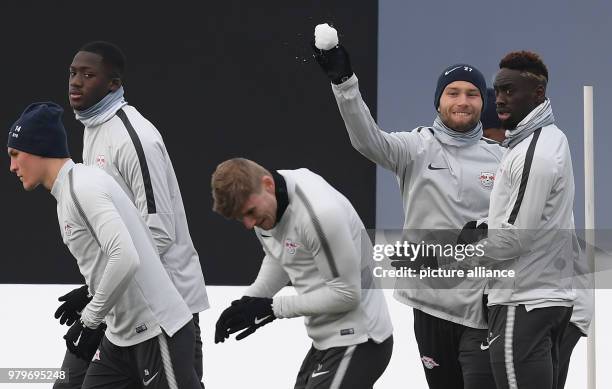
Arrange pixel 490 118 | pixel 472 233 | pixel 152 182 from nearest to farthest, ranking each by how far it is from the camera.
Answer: pixel 472 233, pixel 152 182, pixel 490 118

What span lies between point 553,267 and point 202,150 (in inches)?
206

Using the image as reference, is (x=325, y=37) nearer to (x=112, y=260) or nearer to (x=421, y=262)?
(x=421, y=262)

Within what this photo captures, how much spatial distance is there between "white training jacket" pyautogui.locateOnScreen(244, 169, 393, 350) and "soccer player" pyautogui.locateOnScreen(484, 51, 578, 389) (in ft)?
1.90

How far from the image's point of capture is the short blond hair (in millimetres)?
3986

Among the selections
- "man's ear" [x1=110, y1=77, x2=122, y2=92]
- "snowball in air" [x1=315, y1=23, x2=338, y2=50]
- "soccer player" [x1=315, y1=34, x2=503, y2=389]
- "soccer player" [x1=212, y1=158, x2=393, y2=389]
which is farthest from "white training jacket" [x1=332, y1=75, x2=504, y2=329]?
"man's ear" [x1=110, y1=77, x2=122, y2=92]

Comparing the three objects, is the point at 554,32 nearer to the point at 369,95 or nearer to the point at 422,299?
the point at 369,95

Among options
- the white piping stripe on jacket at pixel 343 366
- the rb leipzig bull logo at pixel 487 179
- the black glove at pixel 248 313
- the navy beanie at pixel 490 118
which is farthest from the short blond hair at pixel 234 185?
the navy beanie at pixel 490 118

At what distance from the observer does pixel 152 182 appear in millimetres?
5230

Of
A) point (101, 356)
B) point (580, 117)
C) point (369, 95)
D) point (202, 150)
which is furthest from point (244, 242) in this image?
point (101, 356)

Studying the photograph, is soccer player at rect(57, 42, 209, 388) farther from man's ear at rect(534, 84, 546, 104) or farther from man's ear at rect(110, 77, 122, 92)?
man's ear at rect(534, 84, 546, 104)

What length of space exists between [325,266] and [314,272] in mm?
144

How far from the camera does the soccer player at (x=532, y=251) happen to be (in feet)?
15.1

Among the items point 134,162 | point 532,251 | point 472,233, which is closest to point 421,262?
point 472,233

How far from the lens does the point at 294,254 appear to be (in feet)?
13.9
